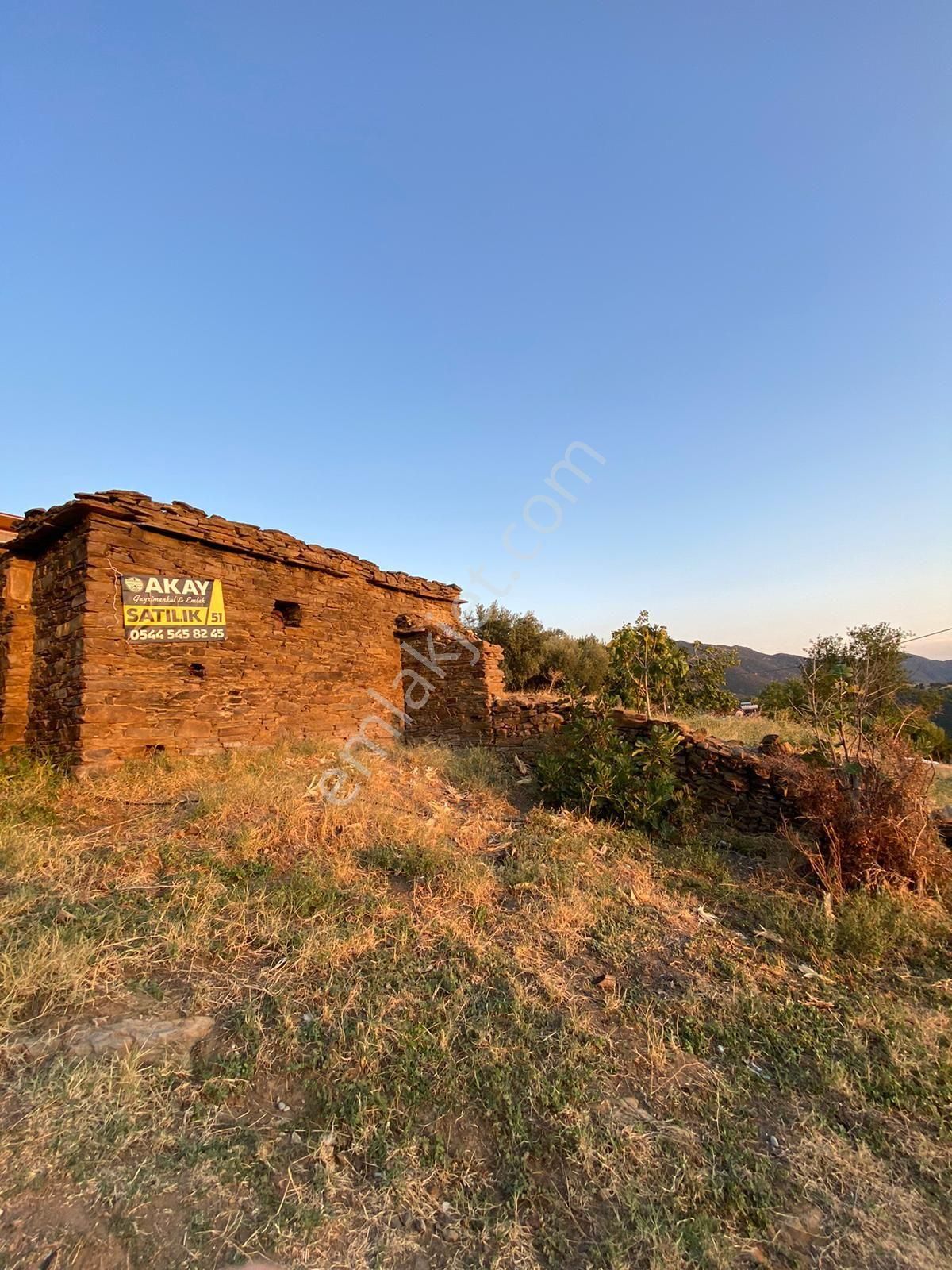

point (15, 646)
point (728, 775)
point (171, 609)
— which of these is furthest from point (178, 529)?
point (728, 775)

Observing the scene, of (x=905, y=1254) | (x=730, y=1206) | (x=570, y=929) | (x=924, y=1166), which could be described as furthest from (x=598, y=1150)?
(x=570, y=929)

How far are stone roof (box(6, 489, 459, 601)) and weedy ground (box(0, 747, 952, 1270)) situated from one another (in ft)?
13.0

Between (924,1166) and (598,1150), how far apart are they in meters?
1.30

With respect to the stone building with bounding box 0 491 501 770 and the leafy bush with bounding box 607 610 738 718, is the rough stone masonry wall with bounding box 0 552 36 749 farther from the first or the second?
the leafy bush with bounding box 607 610 738 718

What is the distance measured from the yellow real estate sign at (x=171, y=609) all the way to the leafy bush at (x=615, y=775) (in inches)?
200

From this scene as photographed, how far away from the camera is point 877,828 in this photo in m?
4.57

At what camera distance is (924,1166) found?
7.11 feet

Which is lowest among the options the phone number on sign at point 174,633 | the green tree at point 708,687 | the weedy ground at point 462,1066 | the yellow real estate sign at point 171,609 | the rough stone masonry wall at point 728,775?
the weedy ground at point 462,1066

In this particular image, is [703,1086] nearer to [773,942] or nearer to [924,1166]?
[924,1166]

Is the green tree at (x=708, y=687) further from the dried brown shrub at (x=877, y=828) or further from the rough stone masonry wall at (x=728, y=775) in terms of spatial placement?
the dried brown shrub at (x=877, y=828)

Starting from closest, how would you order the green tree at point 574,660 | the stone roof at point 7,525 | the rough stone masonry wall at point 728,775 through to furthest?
the rough stone masonry wall at point 728,775
the stone roof at point 7,525
the green tree at point 574,660

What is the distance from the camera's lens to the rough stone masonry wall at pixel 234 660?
21.9ft

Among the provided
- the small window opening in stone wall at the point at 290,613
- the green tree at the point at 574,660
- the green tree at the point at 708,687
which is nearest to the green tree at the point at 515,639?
the green tree at the point at 574,660

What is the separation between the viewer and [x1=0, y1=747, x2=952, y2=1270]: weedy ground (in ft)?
6.06
